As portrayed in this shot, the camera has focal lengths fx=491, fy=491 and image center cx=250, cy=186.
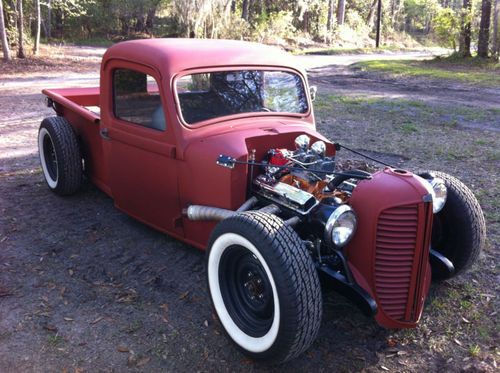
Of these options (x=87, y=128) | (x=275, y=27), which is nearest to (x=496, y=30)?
(x=275, y=27)

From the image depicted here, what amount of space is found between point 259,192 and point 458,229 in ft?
4.56

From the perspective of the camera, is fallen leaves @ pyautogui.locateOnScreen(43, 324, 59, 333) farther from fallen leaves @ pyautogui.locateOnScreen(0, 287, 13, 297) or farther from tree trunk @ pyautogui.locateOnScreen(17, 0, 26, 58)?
tree trunk @ pyautogui.locateOnScreen(17, 0, 26, 58)

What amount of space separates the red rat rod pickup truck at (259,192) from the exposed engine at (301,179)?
0.01m

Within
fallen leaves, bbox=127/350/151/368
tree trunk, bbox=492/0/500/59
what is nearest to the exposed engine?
fallen leaves, bbox=127/350/151/368

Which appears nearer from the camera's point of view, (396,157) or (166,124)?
(166,124)

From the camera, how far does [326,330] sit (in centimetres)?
312

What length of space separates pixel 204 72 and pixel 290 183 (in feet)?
3.86

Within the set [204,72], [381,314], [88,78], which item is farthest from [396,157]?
[88,78]

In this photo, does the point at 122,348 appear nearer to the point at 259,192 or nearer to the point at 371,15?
the point at 259,192

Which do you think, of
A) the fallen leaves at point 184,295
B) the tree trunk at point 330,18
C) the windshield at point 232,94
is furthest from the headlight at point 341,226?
the tree trunk at point 330,18

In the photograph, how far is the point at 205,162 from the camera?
3475mm

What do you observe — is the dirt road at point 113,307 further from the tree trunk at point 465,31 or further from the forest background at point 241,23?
the tree trunk at point 465,31

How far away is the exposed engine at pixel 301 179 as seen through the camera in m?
3.06

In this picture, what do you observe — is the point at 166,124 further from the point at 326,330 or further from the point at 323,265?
the point at 326,330
